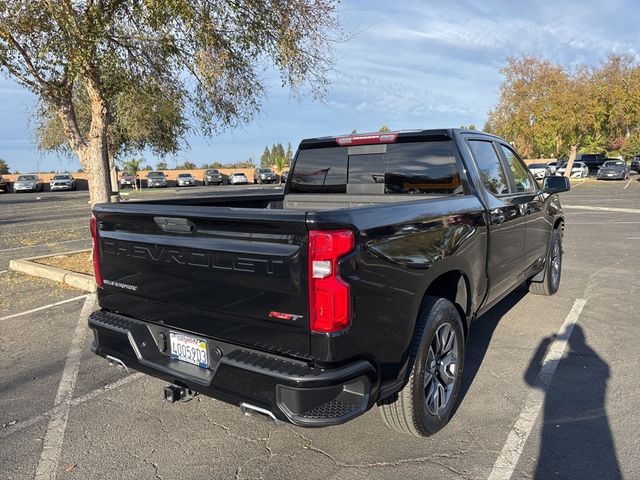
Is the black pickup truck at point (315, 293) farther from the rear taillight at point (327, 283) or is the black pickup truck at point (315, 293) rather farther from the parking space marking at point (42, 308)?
the parking space marking at point (42, 308)

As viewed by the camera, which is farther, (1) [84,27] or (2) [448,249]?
(1) [84,27]

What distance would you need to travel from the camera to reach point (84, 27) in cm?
628

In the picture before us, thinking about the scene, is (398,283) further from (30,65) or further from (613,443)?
(30,65)

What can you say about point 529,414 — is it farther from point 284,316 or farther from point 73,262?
point 73,262

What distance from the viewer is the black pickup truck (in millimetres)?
2340

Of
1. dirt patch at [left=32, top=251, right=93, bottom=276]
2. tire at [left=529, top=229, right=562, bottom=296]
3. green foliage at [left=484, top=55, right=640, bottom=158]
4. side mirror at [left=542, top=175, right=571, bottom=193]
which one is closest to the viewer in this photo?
side mirror at [left=542, top=175, right=571, bottom=193]

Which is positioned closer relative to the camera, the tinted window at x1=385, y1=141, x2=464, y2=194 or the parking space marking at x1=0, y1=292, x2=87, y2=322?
the tinted window at x1=385, y1=141, x2=464, y2=194

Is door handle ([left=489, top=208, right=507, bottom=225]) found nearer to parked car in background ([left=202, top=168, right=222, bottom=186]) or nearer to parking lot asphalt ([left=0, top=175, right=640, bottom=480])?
parking lot asphalt ([left=0, top=175, right=640, bottom=480])

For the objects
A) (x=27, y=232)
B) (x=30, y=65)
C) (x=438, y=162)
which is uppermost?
(x=30, y=65)

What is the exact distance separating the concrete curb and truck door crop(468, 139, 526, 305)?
5.04 meters

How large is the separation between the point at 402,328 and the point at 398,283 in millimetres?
248

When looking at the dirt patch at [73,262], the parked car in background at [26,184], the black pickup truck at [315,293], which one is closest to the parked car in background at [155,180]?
the parked car in background at [26,184]

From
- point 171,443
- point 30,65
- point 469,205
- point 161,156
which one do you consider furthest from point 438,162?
point 161,156

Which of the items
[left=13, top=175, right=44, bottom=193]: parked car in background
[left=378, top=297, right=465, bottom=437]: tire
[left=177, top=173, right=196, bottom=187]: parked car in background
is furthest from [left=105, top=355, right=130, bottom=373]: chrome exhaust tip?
[left=177, top=173, right=196, bottom=187]: parked car in background
